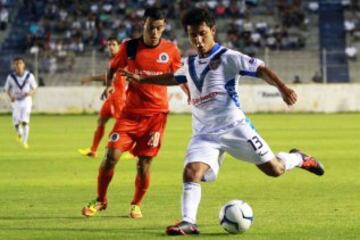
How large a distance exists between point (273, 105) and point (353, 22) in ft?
33.6

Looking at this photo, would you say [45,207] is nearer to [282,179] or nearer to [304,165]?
[304,165]

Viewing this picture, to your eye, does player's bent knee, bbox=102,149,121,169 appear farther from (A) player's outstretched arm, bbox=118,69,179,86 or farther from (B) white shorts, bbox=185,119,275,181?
(B) white shorts, bbox=185,119,275,181

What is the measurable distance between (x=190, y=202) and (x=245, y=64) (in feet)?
5.11

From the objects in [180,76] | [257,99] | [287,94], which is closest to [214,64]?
[180,76]

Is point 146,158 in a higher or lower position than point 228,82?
lower

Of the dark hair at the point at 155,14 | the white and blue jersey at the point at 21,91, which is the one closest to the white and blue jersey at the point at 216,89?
the dark hair at the point at 155,14

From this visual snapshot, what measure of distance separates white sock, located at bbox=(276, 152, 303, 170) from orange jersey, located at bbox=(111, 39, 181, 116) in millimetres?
1948

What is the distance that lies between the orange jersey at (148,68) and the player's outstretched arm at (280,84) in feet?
8.70

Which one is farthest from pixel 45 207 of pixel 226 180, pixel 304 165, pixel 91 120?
pixel 91 120

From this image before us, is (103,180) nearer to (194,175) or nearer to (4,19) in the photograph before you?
(194,175)

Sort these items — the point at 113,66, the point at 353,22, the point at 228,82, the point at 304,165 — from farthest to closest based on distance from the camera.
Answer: the point at 353,22, the point at 113,66, the point at 304,165, the point at 228,82

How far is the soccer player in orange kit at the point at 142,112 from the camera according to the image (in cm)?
1283

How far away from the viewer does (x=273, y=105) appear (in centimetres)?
4694

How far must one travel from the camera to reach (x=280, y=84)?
34.6 feet
